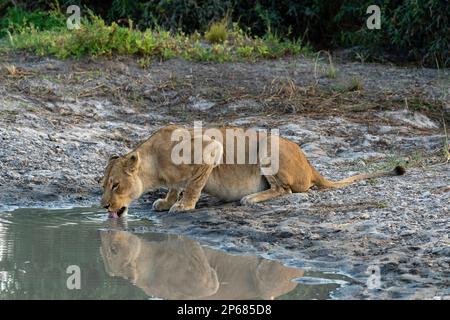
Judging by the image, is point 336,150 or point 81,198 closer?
point 81,198

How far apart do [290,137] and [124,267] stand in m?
4.47

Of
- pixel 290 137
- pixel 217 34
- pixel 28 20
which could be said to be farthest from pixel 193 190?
pixel 28 20

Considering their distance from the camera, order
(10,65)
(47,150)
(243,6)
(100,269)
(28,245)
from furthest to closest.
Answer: (243,6) → (10,65) → (47,150) → (28,245) → (100,269)

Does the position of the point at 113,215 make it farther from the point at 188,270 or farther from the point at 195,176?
the point at 188,270

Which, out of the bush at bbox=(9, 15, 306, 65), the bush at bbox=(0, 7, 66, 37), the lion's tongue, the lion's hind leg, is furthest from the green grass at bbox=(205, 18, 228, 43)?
the lion's tongue

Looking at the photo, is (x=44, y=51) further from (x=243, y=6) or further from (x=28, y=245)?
(x=28, y=245)

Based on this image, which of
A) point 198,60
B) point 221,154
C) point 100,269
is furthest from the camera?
point 198,60

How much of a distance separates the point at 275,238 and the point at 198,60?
6260mm

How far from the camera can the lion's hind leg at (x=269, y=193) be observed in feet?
27.3

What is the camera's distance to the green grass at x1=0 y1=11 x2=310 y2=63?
12844 mm

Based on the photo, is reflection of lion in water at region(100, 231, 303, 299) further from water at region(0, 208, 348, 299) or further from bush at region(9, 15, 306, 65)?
bush at region(9, 15, 306, 65)

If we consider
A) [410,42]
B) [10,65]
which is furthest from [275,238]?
[410,42]

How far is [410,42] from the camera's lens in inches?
548

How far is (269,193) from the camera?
8.40 meters
